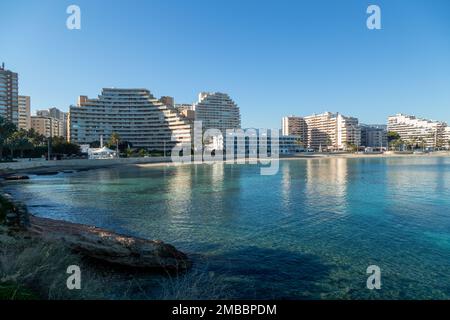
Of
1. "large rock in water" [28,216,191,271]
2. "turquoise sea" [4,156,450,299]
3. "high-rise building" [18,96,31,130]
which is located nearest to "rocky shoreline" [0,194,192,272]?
"large rock in water" [28,216,191,271]

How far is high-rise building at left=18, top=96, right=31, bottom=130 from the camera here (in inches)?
7475

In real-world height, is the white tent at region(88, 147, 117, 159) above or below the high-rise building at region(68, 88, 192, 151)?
below

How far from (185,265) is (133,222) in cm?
964

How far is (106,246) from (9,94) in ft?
604

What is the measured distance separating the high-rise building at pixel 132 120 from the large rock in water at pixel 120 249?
155m

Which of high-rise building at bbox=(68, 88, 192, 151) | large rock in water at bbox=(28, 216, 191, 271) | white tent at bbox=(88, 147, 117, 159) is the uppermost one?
high-rise building at bbox=(68, 88, 192, 151)

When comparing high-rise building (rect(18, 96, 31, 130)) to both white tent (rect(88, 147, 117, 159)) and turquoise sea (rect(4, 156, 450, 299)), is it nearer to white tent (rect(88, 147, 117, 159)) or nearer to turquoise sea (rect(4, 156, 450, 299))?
white tent (rect(88, 147, 117, 159))

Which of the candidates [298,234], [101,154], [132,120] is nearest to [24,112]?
[132,120]

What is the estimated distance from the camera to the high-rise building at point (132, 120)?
168125 millimetres

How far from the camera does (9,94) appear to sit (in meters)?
159

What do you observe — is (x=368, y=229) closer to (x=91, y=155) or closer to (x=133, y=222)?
(x=133, y=222)

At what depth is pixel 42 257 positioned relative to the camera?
35.4 ft

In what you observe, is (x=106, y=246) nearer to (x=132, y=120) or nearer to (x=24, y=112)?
(x=132, y=120)

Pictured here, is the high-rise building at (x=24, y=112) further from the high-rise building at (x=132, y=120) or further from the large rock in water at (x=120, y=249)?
the large rock in water at (x=120, y=249)
